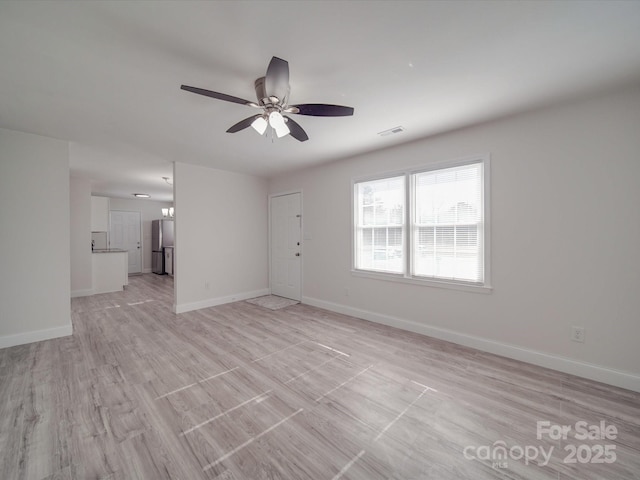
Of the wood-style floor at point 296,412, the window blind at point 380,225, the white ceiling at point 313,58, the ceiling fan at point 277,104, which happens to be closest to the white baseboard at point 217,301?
the wood-style floor at point 296,412

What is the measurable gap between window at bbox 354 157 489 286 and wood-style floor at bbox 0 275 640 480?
3.19 feet

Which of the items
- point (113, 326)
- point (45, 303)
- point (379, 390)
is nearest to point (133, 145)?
point (45, 303)

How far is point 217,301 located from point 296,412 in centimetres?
355

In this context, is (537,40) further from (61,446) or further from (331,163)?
(61,446)

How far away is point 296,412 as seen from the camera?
1979 mm

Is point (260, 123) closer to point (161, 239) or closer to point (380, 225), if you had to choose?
point (380, 225)

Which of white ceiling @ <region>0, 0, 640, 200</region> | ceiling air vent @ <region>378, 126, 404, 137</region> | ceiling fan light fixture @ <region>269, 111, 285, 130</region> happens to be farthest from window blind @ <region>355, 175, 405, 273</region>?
ceiling fan light fixture @ <region>269, 111, 285, 130</region>

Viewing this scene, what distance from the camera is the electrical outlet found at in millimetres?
2451

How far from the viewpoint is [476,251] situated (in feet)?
10.1

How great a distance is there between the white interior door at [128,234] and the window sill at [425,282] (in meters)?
8.27

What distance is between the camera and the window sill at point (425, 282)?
119 inches

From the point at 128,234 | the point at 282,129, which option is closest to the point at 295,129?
the point at 282,129

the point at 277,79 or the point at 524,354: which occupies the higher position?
the point at 277,79

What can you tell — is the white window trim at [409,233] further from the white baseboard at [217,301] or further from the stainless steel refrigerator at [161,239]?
the stainless steel refrigerator at [161,239]
